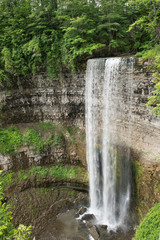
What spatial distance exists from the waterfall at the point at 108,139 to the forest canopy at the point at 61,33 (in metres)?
2.39

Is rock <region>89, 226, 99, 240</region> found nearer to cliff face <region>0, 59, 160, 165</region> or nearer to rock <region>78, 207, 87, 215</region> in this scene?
rock <region>78, 207, 87, 215</region>

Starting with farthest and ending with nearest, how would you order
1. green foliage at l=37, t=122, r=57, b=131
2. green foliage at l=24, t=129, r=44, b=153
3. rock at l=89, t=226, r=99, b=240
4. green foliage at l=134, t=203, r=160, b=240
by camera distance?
green foliage at l=37, t=122, r=57, b=131
green foliage at l=24, t=129, r=44, b=153
rock at l=89, t=226, r=99, b=240
green foliage at l=134, t=203, r=160, b=240

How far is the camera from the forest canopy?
12148 mm

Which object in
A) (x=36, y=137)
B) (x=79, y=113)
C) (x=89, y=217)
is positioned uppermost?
(x=79, y=113)

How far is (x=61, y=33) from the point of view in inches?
527

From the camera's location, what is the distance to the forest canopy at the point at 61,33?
Result: 1215cm

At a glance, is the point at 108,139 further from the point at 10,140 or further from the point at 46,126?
the point at 10,140

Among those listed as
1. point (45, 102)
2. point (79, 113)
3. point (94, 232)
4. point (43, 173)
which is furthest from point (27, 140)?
point (94, 232)

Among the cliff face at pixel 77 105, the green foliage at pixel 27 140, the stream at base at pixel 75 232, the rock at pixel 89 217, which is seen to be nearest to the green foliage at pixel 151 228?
the cliff face at pixel 77 105

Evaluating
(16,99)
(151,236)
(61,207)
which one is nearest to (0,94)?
(16,99)

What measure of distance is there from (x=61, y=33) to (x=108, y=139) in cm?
922

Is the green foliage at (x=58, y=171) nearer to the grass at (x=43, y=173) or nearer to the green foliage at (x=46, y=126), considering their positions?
the grass at (x=43, y=173)

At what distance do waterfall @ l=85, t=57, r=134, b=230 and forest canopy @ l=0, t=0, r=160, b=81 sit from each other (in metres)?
2.39

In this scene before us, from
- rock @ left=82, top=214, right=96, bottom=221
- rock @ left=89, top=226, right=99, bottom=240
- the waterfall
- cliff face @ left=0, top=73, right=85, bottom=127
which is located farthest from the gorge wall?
rock @ left=82, top=214, right=96, bottom=221
